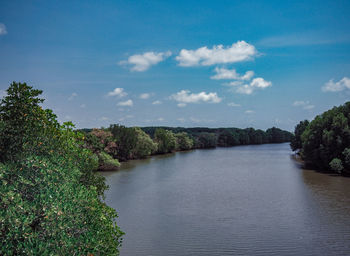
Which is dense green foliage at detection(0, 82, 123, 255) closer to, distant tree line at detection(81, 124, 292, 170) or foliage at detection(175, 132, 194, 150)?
distant tree line at detection(81, 124, 292, 170)

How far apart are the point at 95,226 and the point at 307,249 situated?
8.60m

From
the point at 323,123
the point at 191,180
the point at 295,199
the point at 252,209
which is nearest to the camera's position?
the point at 252,209

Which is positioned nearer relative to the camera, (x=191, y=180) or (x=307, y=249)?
(x=307, y=249)

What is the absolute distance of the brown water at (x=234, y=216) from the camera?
11.1 m

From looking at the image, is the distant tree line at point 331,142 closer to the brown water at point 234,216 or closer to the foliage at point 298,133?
the brown water at point 234,216

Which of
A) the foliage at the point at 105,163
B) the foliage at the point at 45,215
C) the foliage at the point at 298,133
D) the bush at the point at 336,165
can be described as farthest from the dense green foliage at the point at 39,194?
the foliage at the point at 298,133

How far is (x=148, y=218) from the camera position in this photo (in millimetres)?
14859

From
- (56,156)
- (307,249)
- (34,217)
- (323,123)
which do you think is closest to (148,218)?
(307,249)

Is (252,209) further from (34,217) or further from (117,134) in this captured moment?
(117,134)

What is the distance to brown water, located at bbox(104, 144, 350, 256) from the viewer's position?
11.1 m

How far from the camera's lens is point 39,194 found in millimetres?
4820

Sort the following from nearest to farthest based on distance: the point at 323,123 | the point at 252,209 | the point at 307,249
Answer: the point at 307,249 → the point at 252,209 → the point at 323,123

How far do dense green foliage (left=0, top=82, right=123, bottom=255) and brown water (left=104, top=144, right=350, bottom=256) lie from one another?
576 cm

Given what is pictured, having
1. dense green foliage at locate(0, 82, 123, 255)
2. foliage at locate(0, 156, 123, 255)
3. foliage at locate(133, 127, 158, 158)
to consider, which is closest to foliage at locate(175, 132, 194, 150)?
foliage at locate(133, 127, 158, 158)
